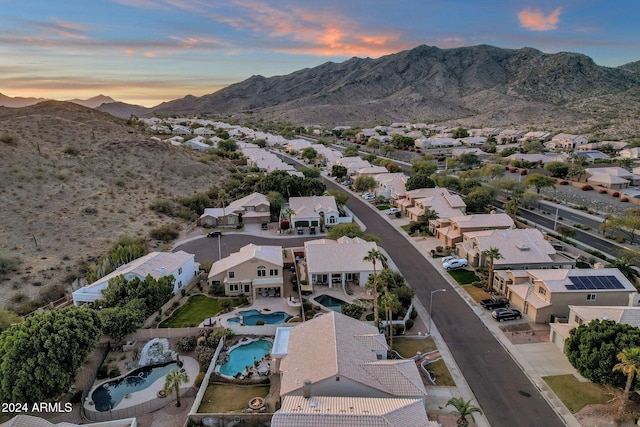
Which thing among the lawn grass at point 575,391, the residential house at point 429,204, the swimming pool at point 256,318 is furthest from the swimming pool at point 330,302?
the residential house at point 429,204

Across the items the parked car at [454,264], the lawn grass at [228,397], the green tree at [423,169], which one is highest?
the green tree at [423,169]

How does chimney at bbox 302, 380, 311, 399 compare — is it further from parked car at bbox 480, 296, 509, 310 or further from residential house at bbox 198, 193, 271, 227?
residential house at bbox 198, 193, 271, 227

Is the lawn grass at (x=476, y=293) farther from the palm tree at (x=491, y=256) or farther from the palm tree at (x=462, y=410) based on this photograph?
the palm tree at (x=462, y=410)

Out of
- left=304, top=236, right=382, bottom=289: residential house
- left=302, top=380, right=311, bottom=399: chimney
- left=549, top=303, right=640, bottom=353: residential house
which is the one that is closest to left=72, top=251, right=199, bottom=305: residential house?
left=304, top=236, right=382, bottom=289: residential house

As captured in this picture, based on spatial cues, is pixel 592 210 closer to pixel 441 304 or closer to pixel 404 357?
pixel 441 304

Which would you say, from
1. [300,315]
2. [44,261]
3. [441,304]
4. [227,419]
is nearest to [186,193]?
[44,261]
